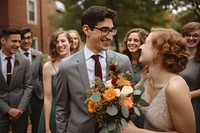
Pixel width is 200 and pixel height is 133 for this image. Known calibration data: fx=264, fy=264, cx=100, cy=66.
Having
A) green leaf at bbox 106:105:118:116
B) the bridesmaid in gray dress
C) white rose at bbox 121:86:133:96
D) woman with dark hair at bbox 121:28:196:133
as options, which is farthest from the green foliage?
green leaf at bbox 106:105:118:116

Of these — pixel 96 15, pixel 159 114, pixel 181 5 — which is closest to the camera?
pixel 159 114

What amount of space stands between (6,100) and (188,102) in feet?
10.7

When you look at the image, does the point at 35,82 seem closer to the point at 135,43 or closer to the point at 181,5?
the point at 135,43

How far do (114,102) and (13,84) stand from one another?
268 cm

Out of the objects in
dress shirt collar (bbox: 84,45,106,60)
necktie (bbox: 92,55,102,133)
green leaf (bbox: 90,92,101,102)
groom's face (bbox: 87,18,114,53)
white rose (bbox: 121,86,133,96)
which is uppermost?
groom's face (bbox: 87,18,114,53)

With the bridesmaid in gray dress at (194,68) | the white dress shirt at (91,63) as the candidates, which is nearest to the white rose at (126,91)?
the white dress shirt at (91,63)

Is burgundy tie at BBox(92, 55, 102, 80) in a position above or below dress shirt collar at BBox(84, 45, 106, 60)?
below

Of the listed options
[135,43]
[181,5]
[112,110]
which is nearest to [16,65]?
[135,43]

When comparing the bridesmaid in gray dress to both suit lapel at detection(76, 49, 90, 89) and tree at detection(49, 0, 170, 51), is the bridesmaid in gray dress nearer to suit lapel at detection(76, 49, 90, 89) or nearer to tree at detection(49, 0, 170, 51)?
suit lapel at detection(76, 49, 90, 89)

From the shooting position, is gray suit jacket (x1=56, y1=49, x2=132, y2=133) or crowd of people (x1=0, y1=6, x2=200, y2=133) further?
gray suit jacket (x1=56, y1=49, x2=132, y2=133)

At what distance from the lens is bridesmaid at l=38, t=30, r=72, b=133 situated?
3969 millimetres

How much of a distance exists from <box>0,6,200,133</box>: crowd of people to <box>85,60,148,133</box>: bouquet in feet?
0.45

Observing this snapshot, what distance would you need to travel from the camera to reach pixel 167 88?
7.18 feet

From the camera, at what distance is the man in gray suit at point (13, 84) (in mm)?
4371
